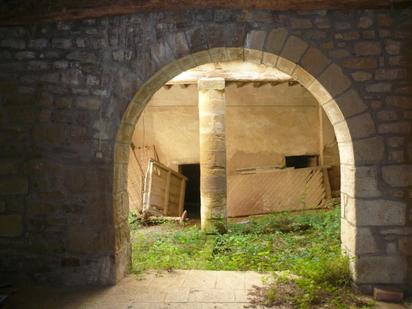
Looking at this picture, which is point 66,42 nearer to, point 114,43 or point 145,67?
point 114,43

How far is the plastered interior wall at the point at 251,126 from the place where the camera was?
8750 millimetres

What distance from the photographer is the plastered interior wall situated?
8.75 metres

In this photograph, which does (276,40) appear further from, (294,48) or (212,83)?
(212,83)

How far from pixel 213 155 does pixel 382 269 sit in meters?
3.98

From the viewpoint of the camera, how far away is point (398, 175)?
11.0ft

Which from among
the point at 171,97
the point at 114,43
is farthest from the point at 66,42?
Result: the point at 171,97

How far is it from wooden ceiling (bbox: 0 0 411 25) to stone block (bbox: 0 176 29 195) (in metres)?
1.75

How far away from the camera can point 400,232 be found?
3.32 metres

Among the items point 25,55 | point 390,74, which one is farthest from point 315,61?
point 25,55

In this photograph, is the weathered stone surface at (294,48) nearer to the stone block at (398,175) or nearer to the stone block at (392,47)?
the stone block at (392,47)

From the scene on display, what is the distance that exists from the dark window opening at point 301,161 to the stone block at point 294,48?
597 cm

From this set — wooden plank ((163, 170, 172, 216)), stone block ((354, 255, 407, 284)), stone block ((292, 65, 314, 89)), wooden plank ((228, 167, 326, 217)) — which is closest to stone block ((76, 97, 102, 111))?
stone block ((292, 65, 314, 89))

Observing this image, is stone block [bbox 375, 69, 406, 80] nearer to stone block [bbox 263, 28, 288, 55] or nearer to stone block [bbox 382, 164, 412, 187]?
stone block [bbox 382, 164, 412, 187]

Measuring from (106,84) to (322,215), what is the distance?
5.83m
